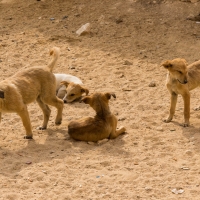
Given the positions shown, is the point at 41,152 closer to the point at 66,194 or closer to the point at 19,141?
the point at 19,141

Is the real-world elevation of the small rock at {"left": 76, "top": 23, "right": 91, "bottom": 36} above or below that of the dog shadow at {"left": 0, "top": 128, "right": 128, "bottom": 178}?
above

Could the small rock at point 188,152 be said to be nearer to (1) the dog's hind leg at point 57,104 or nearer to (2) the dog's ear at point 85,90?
(1) the dog's hind leg at point 57,104

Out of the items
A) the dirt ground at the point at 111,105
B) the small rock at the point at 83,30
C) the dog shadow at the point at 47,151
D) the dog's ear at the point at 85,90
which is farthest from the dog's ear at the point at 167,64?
the small rock at the point at 83,30

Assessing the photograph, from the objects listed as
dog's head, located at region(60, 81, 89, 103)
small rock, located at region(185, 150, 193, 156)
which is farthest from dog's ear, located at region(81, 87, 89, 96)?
small rock, located at region(185, 150, 193, 156)

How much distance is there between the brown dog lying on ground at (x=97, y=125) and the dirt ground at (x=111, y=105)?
0.49 ft

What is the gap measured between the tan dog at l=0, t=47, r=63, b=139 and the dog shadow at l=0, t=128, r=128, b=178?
1.24 feet

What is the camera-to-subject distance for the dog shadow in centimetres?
774

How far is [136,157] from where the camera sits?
7965 millimetres

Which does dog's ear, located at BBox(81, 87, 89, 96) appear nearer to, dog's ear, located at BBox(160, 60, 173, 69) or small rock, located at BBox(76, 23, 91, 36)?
dog's ear, located at BBox(160, 60, 173, 69)

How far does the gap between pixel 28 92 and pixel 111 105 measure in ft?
6.91

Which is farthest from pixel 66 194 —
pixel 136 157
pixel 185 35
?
pixel 185 35

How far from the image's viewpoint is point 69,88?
10531 mm

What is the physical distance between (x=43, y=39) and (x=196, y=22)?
4.27m

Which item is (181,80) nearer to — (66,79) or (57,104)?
(57,104)
